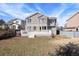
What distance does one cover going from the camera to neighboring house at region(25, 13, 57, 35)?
598 cm

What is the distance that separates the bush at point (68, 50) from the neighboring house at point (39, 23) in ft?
0.95

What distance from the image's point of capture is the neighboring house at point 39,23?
5980 millimetres

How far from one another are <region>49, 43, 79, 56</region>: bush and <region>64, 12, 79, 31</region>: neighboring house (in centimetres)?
19

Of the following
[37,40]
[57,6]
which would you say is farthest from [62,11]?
[37,40]

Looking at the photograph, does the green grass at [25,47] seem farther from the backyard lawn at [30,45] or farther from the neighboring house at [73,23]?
the neighboring house at [73,23]

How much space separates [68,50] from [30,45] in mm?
459

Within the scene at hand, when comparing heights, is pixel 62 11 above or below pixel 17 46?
above

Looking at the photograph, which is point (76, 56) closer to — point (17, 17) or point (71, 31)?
point (71, 31)

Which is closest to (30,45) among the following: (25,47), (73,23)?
(25,47)

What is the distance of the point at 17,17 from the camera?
599 cm

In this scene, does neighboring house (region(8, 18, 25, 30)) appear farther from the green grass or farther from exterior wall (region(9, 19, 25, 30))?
the green grass

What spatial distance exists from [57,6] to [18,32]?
1.86 ft

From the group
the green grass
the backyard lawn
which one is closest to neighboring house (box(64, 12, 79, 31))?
the backyard lawn

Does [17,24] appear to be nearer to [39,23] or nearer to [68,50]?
[39,23]
